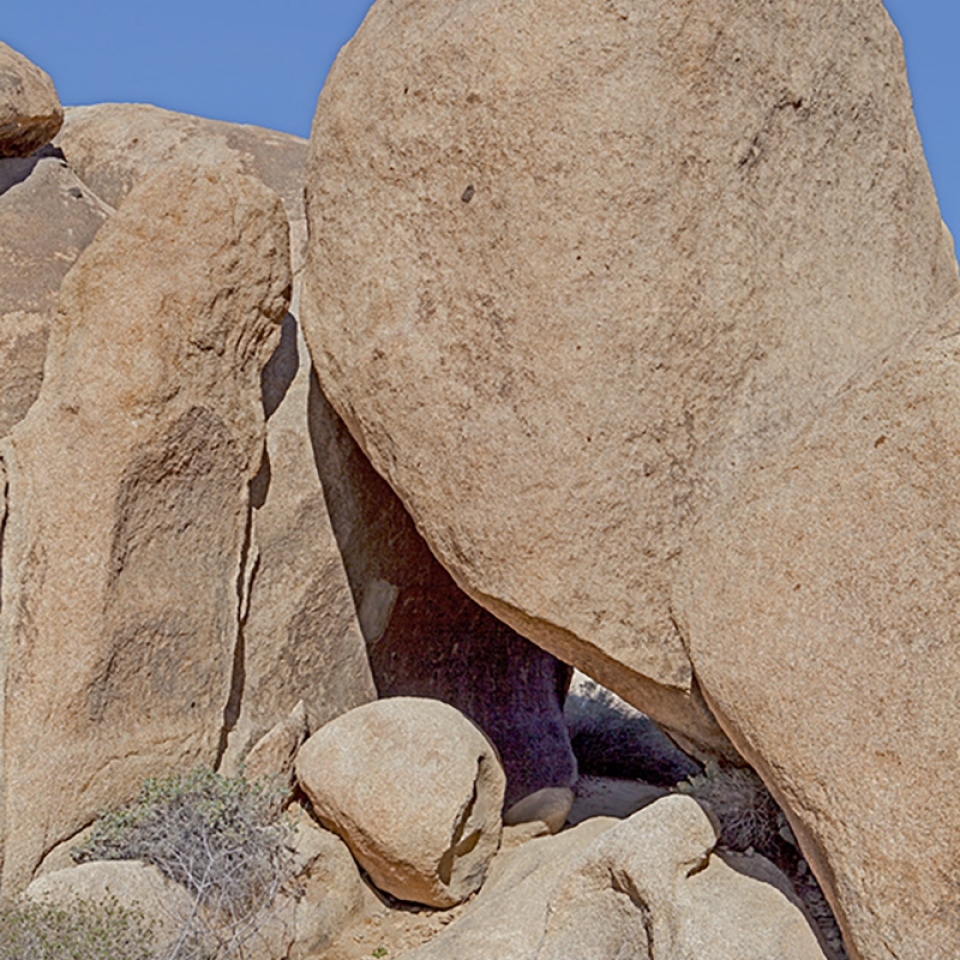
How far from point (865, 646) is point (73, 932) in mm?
3139

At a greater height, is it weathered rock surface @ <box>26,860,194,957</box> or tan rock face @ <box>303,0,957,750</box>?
tan rock face @ <box>303,0,957,750</box>

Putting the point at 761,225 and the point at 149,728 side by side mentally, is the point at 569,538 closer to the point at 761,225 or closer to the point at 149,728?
the point at 761,225

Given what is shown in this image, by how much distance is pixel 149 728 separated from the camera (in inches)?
212

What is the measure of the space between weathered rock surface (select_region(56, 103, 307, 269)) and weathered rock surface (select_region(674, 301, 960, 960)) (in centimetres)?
389

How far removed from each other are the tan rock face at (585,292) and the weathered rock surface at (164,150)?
201cm

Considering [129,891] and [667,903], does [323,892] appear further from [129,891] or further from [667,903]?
[667,903]

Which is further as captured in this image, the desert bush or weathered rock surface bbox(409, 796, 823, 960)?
the desert bush

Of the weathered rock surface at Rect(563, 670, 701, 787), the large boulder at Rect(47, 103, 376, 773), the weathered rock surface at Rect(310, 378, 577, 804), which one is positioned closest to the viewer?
the large boulder at Rect(47, 103, 376, 773)

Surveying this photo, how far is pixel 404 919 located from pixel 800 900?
1.95 meters

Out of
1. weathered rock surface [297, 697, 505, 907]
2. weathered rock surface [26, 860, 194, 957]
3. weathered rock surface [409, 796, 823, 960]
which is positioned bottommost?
weathered rock surface [26, 860, 194, 957]

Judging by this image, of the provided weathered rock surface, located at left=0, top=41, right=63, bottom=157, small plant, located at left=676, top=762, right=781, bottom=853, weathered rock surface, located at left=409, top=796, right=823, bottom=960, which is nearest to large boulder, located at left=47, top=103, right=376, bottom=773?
weathered rock surface, located at left=409, top=796, right=823, bottom=960

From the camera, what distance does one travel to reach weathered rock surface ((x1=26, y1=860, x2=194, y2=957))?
15.6 feet

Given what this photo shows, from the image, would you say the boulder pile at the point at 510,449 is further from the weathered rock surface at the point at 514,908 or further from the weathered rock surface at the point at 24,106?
the weathered rock surface at the point at 24,106

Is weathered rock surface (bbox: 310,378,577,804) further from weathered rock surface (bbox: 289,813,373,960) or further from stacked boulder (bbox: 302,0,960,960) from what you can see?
weathered rock surface (bbox: 289,813,373,960)
